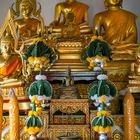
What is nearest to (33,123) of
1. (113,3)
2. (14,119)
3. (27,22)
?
(14,119)

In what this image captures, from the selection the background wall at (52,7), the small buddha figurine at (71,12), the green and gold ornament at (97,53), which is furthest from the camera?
the background wall at (52,7)

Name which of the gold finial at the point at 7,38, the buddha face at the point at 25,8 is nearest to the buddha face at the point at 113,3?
the buddha face at the point at 25,8

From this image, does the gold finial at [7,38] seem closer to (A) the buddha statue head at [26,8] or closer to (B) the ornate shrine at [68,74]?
(B) the ornate shrine at [68,74]

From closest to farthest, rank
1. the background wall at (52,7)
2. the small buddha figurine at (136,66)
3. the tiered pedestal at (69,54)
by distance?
the small buddha figurine at (136,66) → the tiered pedestal at (69,54) → the background wall at (52,7)

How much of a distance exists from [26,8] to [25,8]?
0.5 inches

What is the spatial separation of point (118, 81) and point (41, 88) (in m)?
1.24

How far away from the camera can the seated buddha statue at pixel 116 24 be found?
5391 millimetres

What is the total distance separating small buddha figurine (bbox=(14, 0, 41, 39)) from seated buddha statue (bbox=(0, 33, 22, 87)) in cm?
34

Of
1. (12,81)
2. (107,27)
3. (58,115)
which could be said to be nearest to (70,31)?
(107,27)

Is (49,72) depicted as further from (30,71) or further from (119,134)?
(119,134)

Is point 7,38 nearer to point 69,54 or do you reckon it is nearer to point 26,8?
point 26,8

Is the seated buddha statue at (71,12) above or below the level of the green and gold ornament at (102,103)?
above

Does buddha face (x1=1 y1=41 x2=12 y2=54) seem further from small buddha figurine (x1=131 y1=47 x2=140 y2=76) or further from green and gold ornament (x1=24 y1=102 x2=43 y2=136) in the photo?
green and gold ornament (x1=24 y1=102 x2=43 y2=136)

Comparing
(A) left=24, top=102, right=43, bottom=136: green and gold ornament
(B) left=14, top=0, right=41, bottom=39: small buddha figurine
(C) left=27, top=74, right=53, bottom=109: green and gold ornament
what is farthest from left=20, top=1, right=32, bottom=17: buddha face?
(A) left=24, top=102, right=43, bottom=136: green and gold ornament
